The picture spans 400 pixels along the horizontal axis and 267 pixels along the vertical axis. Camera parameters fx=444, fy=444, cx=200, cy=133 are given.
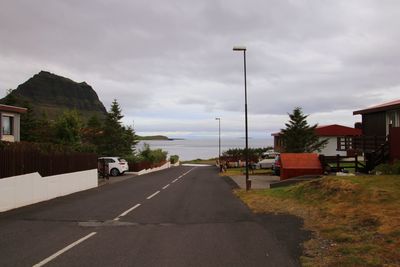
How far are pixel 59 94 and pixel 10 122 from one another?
482ft

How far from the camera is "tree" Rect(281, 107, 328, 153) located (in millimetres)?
47469

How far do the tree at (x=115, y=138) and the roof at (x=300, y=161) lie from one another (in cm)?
3642

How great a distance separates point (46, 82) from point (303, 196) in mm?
173976

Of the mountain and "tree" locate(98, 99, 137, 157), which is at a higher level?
the mountain

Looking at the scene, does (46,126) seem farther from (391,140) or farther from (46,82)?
(46,82)

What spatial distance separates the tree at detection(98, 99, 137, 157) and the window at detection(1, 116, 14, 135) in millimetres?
22580

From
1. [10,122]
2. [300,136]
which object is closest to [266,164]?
[300,136]

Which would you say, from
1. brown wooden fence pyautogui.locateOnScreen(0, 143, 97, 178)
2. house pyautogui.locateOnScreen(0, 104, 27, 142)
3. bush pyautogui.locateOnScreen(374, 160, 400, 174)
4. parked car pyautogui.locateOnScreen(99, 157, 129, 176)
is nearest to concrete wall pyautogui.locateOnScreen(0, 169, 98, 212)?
brown wooden fence pyautogui.locateOnScreen(0, 143, 97, 178)

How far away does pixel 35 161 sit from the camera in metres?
17.8

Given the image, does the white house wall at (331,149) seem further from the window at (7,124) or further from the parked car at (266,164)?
the window at (7,124)

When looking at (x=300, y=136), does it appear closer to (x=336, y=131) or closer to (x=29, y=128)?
(x=336, y=131)

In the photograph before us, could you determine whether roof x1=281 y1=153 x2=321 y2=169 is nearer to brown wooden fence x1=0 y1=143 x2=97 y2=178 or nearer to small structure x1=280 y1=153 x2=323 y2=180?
small structure x1=280 y1=153 x2=323 y2=180

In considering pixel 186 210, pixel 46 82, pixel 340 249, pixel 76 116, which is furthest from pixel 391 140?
pixel 46 82

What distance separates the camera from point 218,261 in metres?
7.61
